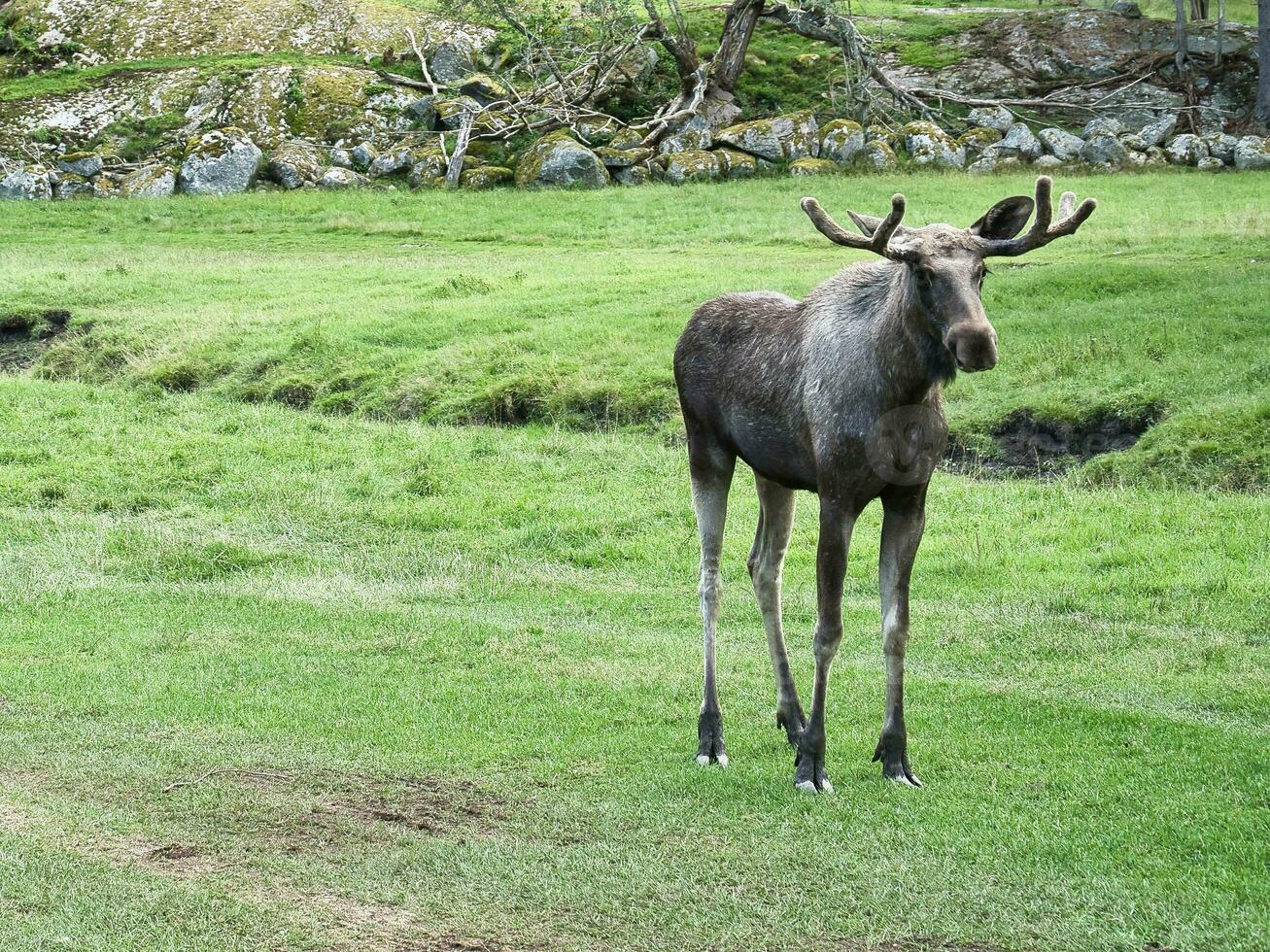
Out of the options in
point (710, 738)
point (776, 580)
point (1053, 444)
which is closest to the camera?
point (710, 738)

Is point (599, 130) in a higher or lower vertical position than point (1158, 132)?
lower

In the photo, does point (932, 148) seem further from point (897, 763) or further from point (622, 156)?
point (897, 763)

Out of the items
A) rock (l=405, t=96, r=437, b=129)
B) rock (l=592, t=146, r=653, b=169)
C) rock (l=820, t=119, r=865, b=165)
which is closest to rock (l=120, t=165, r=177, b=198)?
rock (l=405, t=96, r=437, b=129)

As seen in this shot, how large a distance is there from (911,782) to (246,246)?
32.5 meters

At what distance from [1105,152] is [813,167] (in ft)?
29.8

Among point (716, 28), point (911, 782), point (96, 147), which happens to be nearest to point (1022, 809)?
point (911, 782)

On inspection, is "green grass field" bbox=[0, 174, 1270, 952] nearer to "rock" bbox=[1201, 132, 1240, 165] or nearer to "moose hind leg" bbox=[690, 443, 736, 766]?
"moose hind leg" bbox=[690, 443, 736, 766]

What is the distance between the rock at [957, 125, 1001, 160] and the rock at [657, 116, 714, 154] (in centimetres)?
823

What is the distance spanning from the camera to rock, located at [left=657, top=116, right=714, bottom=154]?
155ft

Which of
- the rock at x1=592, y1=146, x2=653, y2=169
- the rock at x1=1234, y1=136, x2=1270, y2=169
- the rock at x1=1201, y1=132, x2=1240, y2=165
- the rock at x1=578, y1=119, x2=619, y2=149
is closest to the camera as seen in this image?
the rock at x1=1234, y1=136, x2=1270, y2=169

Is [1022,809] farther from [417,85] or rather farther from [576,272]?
[417,85]

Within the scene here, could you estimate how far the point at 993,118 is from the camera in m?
48.6

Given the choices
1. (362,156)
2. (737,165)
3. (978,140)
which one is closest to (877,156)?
(978,140)

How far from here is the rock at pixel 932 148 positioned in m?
44.6
